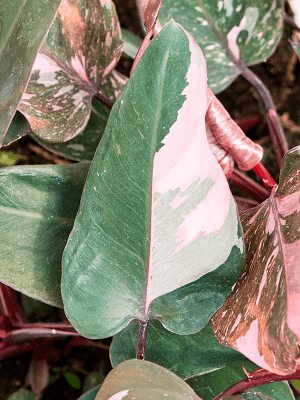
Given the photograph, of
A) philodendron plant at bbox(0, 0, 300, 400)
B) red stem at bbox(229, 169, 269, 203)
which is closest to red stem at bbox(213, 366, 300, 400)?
philodendron plant at bbox(0, 0, 300, 400)

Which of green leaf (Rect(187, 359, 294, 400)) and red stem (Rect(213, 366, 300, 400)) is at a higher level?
red stem (Rect(213, 366, 300, 400))

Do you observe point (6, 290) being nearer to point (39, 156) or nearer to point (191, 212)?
point (39, 156)

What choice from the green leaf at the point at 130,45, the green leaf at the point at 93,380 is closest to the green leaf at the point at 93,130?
the green leaf at the point at 130,45

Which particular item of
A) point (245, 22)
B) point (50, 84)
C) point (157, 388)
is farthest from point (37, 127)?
point (245, 22)

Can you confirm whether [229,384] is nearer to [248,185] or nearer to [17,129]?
[248,185]

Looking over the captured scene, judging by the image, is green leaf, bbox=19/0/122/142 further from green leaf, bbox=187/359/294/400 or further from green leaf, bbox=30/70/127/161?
green leaf, bbox=187/359/294/400
